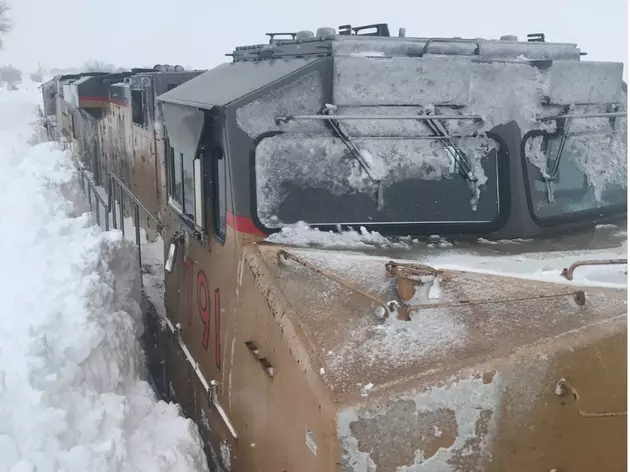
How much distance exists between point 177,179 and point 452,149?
6.35 feet

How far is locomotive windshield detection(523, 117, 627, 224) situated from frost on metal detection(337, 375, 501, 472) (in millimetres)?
1563

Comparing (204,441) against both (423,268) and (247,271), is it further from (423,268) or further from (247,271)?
(423,268)

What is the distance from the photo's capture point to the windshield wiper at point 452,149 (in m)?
3.66

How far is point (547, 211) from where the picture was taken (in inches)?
149

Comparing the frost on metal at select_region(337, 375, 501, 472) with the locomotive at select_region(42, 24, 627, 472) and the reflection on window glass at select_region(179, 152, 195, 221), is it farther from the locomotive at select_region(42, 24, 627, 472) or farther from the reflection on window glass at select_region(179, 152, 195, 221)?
the reflection on window glass at select_region(179, 152, 195, 221)

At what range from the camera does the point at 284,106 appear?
3.54m

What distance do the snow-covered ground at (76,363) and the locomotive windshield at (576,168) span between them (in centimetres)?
235

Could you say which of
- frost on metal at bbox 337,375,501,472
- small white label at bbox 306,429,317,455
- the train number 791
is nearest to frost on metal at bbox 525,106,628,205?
frost on metal at bbox 337,375,501,472

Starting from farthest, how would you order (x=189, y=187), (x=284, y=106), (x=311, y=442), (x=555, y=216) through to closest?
1. (x=189, y=187)
2. (x=555, y=216)
3. (x=284, y=106)
4. (x=311, y=442)

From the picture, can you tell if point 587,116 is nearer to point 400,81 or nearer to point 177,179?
point 400,81

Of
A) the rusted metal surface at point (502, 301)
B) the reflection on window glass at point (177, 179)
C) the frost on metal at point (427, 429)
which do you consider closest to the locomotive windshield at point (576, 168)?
the rusted metal surface at point (502, 301)

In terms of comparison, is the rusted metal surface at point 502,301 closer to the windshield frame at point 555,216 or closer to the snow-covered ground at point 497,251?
the snow-covered ground at point 497,251

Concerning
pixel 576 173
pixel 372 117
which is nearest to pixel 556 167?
pixel 576 173

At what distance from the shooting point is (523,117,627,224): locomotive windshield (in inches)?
149
